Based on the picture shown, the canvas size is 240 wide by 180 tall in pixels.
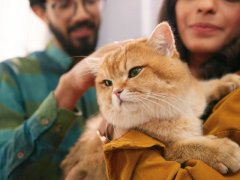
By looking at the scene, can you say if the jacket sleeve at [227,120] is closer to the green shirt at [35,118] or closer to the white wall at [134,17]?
the green shirt at [35,118]

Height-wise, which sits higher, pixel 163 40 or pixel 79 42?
pixel 163 40

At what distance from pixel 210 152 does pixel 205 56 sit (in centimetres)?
53

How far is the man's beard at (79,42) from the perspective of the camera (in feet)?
5.53

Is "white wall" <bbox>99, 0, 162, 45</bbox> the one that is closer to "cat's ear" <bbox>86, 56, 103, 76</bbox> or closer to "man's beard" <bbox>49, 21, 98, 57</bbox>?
"man's beard" <bbox>49, 21, 98, 57</bbox>

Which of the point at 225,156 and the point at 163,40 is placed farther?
the point at 163,40

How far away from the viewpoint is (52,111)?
4.18 ft

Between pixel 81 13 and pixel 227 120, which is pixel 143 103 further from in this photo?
pixel 81 13

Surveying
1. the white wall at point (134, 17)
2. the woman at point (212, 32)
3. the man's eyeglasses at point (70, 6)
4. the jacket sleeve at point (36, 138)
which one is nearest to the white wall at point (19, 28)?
the man's eyeglasses at point (70, 6)

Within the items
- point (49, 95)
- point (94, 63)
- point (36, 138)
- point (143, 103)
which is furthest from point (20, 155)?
point (143, 103)

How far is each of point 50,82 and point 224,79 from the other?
832 millimetres

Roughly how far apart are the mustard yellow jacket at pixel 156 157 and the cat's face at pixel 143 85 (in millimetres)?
62

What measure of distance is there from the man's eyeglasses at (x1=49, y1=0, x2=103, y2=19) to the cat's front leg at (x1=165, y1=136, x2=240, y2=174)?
99cm

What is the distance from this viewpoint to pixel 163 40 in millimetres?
940

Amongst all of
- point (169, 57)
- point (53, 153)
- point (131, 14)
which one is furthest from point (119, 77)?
point (131, 14)
